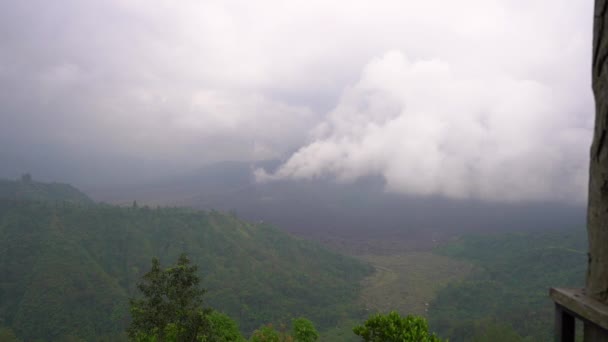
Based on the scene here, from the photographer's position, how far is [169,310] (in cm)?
1308

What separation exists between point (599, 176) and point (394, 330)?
10141 mm

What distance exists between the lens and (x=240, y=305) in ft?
278

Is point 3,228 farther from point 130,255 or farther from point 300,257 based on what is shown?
point 300,257

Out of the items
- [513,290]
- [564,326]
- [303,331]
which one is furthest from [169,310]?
[513,290]

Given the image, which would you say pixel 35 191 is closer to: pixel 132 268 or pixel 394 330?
pixel 132 268

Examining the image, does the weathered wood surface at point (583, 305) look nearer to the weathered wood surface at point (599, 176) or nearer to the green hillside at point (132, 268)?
the weathered wood surface at point (599, 176)

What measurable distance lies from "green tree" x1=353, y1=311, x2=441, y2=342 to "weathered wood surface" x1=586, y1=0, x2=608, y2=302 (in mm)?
9428

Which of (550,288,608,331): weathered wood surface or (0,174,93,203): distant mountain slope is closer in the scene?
(550,288,608,331): weathered wood surface

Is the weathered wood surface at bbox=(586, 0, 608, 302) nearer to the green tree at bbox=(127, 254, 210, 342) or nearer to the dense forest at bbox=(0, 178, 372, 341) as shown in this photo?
the green tree at bbox=(127, 254, 210, 342)

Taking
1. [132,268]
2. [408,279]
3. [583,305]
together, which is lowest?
[408,279]

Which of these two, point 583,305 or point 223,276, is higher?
point 583,305

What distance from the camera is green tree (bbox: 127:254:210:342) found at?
12891 mm

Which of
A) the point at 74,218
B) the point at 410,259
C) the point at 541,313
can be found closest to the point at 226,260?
the point at 74,218

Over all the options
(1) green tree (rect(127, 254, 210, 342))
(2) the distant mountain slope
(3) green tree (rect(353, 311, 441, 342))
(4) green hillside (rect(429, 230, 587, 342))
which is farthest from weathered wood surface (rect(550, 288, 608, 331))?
(2) the distant mountain slope
